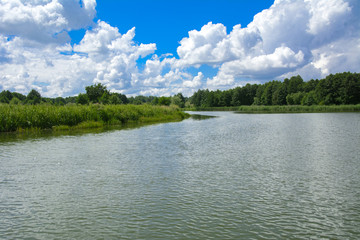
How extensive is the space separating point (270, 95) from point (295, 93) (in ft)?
63.5

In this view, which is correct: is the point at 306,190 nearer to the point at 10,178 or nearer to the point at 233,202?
the point at 233,202

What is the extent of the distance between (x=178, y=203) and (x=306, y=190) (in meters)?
3.90

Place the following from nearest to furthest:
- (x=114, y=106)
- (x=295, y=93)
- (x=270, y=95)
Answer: (x=114, y=106)
(x=295, y=93)
(x=270, y=95)

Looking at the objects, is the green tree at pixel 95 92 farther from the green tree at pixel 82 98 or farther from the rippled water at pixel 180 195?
the rippled water at pixel 180 195

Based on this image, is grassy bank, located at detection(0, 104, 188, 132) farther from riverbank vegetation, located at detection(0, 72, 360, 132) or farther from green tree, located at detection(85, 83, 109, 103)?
green tree, located at detection(85, 83, 109, 103)

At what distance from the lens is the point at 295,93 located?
119125 millimetres

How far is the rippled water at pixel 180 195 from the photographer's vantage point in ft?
18.4

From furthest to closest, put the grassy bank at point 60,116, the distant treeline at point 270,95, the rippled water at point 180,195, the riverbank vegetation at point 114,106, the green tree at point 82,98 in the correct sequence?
the distant treeline at point 270,95 < the green tree at point 82,98 < the riverbank vegetation at point 114,106 < the grassy bank at point 60,116 < the rippled water at point 180,195

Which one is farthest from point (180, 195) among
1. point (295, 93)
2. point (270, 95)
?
point (270, 95)

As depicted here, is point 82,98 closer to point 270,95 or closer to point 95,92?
point 95,92

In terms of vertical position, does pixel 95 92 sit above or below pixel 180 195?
above

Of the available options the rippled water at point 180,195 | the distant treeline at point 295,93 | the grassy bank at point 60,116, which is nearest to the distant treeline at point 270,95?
the distant treeline at point 295,93

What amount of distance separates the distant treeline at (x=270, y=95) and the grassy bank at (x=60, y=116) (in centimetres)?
324

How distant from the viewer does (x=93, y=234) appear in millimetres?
5438
